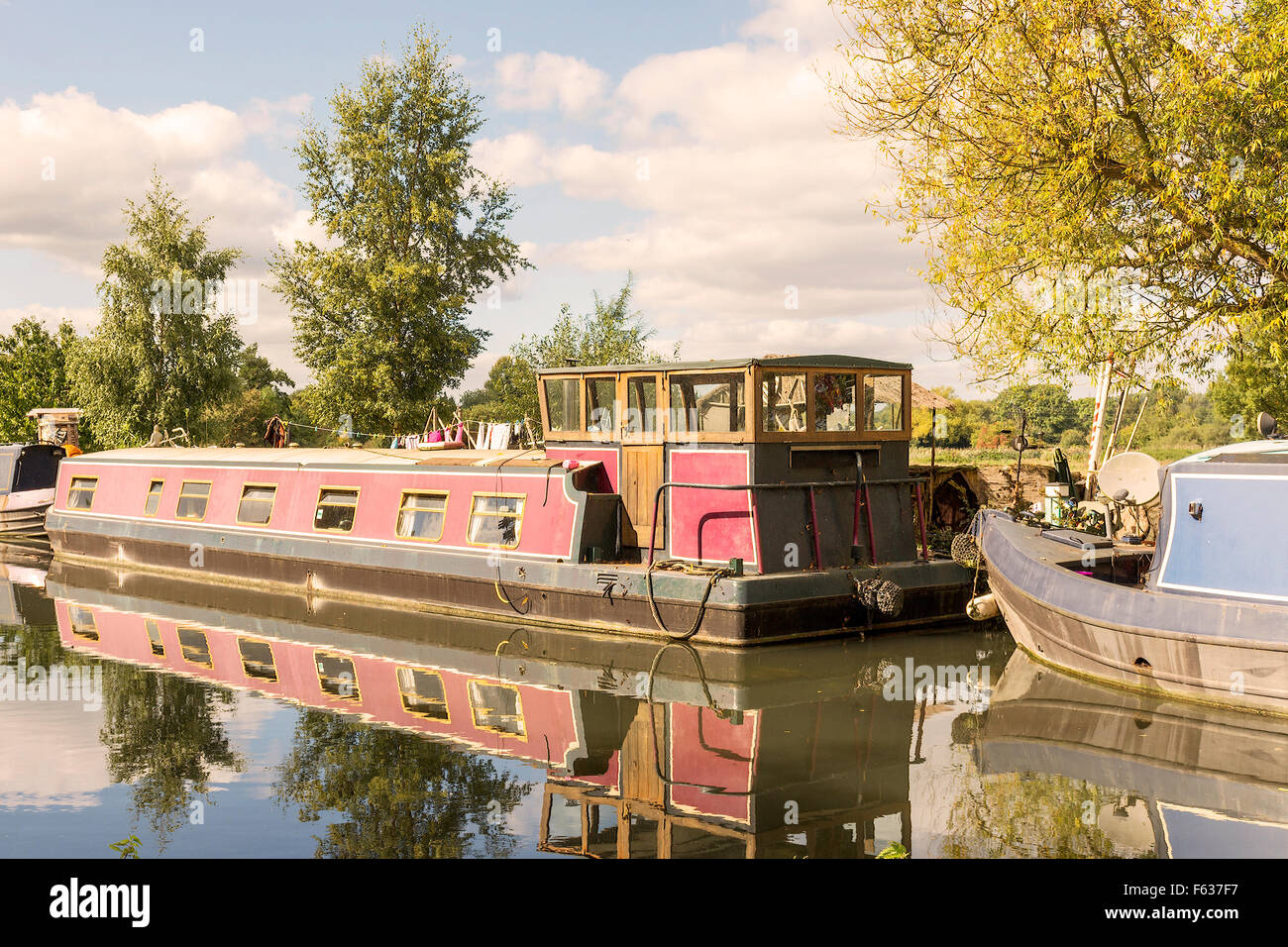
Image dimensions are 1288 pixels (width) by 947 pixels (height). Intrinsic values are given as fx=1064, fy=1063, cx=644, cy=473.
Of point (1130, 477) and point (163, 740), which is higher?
point (1130, 477)

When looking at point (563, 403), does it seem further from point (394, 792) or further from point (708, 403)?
point (394, 792)

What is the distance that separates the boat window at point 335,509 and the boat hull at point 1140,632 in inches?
371

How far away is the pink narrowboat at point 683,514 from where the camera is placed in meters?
11.8

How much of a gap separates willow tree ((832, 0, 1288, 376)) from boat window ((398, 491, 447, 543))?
7585mm

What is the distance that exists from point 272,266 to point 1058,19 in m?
22.0

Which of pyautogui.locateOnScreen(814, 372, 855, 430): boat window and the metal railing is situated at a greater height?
pyautogui.locateOnScreen(814, 372, 855, 430): boat window

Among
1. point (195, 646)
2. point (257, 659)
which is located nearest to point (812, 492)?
point (257, 659)

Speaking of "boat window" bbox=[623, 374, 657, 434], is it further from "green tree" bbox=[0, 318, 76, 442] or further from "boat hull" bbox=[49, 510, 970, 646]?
"green tree" bbox=[0, 318, 76, 442]

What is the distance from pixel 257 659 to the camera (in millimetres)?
12266

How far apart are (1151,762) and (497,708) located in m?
5.46

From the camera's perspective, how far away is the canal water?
6566mm

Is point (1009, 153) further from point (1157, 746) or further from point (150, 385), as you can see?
point (150, 385)

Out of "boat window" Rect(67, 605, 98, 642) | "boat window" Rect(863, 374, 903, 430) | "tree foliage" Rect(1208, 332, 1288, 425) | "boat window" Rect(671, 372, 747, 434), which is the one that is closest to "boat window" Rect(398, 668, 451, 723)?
"boat window" Rect(671, 372, 747, 434)

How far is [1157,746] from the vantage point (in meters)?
8.20
